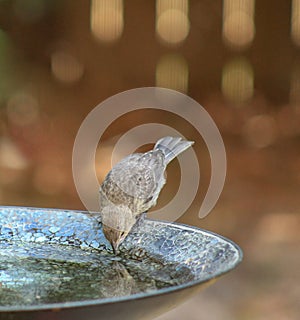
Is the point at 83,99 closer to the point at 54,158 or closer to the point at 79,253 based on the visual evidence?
the point at 54,158

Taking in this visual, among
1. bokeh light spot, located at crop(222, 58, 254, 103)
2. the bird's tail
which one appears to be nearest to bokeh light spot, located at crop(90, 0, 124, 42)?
bokeh light spot, located at crop(222, 58, 254, 103)

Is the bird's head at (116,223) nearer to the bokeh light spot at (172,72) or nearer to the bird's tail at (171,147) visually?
the bird's tail at (171,147)

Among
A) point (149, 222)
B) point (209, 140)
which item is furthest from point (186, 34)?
point (149, 222)

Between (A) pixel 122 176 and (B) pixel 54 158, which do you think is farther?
(B) pixel 54 158

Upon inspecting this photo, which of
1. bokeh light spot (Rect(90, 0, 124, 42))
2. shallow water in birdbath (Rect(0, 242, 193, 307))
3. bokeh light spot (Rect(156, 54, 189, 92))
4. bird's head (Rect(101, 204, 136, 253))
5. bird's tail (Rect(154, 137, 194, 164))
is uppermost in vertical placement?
bokeh light spot (Rect(90, 0, 124, 42))

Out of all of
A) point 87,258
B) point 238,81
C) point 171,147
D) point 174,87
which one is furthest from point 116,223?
point 238,81

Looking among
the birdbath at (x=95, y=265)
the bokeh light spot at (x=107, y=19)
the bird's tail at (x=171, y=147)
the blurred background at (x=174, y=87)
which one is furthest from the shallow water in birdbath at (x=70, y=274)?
the bokeh light spot at (x=107, y=19)

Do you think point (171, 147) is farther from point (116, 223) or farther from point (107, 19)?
point (107, 19)

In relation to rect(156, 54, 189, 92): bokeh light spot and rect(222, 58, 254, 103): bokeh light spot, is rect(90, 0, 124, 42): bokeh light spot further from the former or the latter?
rect(222, 58, 254, 103): bokeh light spot
